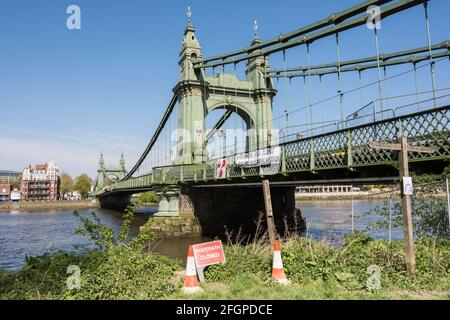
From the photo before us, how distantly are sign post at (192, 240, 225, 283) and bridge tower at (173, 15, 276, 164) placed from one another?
68.6 ft

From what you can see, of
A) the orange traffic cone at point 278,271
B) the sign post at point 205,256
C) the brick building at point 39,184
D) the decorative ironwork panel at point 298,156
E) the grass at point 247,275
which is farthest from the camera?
the brick building at point 39,184

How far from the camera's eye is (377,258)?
7.46 meters

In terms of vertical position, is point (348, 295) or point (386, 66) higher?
point (386, 66)

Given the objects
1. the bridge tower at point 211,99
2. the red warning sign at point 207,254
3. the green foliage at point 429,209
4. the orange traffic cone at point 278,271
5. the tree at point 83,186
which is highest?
the bridge tower at point 211,99

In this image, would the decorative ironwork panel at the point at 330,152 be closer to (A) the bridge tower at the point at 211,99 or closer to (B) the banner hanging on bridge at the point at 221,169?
(B) the banner hanging on bridge at the point at 221,169

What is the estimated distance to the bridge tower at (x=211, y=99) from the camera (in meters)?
29.3

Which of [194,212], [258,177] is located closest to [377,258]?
[258,177]

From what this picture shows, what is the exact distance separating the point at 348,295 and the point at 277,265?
1501 mm

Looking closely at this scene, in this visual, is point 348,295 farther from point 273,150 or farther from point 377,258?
point 273,150

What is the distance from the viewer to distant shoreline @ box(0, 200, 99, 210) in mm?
72994

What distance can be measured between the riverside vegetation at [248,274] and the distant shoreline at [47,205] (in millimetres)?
75559

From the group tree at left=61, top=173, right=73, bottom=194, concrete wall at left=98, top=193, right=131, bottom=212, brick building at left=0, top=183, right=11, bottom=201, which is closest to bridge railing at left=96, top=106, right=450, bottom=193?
concrete wall at left=98, top=193, right=131, bottom=212

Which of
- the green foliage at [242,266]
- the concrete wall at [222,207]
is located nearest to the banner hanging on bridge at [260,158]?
the green foliage at [242,266]

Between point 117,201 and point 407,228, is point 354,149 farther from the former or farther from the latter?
point 117,201
